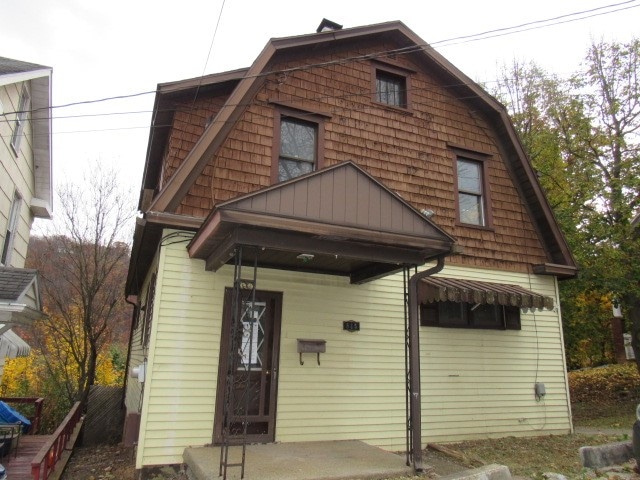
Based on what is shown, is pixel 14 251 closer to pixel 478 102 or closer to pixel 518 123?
pixel 478 102

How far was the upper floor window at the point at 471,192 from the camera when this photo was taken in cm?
948

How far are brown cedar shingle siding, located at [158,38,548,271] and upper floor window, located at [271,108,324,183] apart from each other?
142mm

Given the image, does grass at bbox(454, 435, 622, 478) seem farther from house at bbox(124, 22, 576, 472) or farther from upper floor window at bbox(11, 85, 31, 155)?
upper floor window at bbox(11, 85, 31, 155)

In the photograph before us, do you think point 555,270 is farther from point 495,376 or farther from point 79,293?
point 79,293

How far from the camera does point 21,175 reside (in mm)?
9812

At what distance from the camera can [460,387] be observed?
8375 mm

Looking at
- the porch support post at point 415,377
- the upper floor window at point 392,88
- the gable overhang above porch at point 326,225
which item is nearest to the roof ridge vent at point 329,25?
the upper floor window at point 392,88

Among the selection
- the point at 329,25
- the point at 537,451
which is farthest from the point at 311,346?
the point at 329,25

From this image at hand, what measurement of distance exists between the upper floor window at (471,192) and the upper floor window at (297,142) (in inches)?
130

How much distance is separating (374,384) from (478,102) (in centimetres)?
653

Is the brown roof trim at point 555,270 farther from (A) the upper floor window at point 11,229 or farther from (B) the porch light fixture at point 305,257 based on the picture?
(A) the upper floor window at point 11,229

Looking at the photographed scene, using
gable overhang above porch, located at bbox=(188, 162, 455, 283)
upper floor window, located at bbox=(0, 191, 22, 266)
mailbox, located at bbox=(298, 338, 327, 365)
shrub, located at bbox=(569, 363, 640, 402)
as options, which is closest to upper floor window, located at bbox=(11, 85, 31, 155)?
upper floor window, located at bbox=(0, 191, 22, 266)

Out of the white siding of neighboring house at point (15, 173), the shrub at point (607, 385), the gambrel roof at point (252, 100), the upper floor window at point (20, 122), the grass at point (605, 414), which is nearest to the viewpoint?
the gambrel roof at point (252, 100)

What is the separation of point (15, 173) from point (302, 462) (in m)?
8.21
